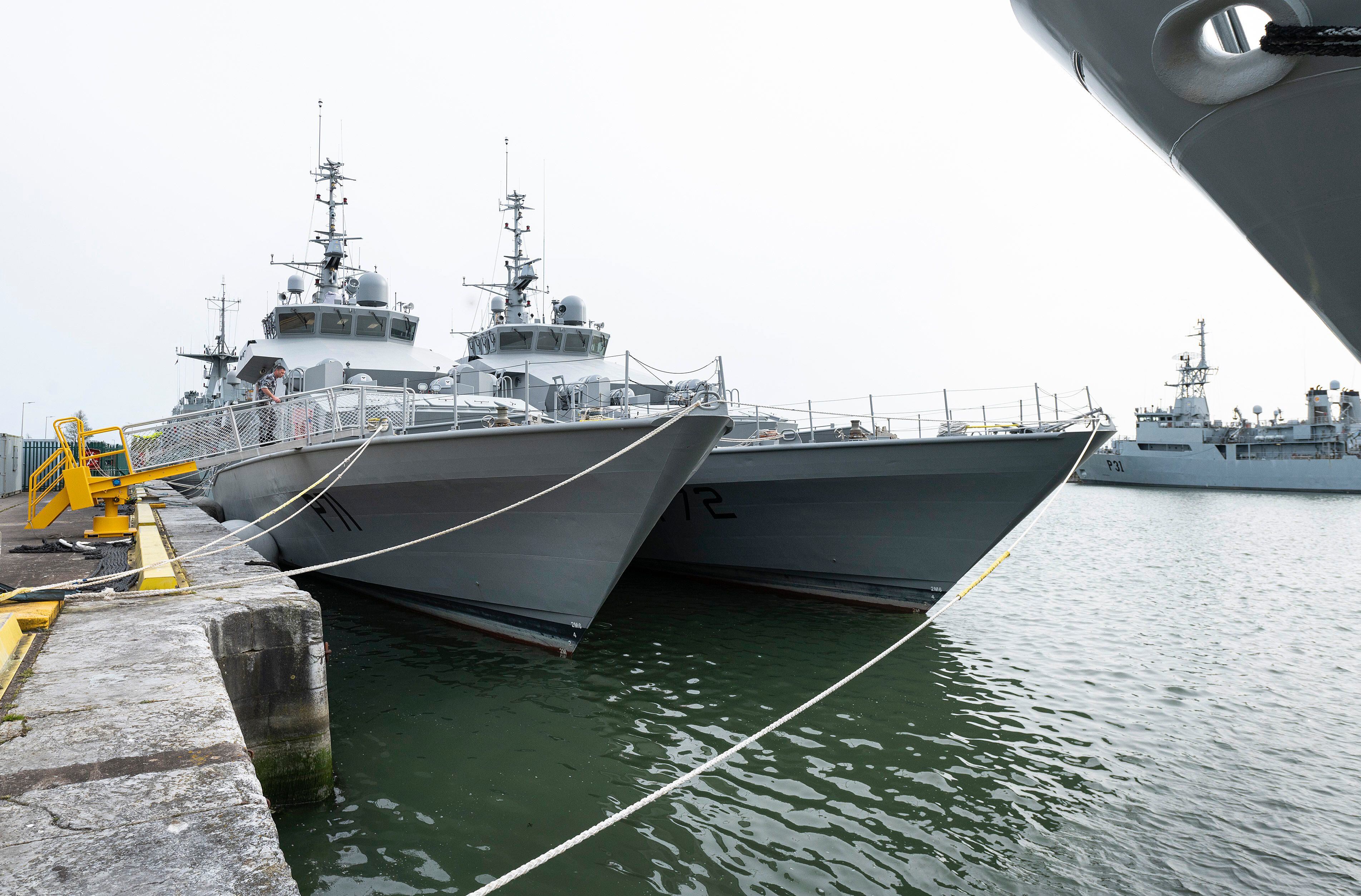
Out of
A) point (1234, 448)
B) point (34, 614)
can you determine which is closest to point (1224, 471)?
point (1234, 448)

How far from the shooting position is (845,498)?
942 centimetres

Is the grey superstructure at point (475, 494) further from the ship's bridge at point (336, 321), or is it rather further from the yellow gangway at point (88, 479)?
the ship's bridge at point (336, 321)

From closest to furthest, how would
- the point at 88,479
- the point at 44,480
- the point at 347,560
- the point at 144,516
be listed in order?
1. the point at 347,560
2. the point at 88,479
3. the point at 44,480
4. the point at 144,516

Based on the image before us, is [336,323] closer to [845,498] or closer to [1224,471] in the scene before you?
[845,498]

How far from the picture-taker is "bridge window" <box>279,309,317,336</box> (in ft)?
43.8

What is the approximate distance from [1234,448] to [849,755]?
50677 mm

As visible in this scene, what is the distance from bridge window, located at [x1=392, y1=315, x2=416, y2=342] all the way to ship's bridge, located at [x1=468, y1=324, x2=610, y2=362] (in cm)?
163

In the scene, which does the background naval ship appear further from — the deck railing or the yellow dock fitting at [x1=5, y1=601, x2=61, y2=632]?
the yellow dock fitting at [x1=5, y1=601, x2=61, y2=632]

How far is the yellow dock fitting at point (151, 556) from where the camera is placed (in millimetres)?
4984

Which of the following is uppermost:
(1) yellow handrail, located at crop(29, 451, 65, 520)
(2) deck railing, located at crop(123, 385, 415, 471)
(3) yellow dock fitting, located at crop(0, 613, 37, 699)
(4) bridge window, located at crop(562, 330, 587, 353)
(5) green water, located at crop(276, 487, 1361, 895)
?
(4) bridge window, located at crop(562, 330, 587, 353)

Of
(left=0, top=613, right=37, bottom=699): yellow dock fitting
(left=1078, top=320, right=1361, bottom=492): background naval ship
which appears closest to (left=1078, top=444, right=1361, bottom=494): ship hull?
(left=1078, top=320, right=1361, bottom=492): background naval ship

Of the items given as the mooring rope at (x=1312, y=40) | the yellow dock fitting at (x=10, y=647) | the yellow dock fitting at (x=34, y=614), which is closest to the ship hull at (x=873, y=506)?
the mooring rope at (x=1312, y=40)

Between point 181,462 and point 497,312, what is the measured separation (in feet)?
32.9

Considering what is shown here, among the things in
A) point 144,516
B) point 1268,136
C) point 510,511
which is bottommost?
point 144,516
